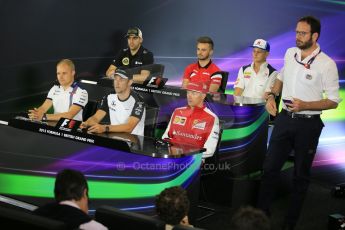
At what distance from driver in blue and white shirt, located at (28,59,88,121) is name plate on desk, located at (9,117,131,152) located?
463 mm

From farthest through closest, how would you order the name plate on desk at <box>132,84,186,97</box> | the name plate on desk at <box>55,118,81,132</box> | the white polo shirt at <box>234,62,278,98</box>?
the white polo shirt at <box>234,62,278,98</box> < the name plate on desk at <box>132,84,186,97</box> < the name plate on desk at <box>55,118,81,132</box>

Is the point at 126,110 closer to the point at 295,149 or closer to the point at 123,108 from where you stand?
the point at 123,108

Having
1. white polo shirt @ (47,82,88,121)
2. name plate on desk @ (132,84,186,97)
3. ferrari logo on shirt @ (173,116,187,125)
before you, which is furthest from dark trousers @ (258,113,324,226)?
white polo shirt @ (47,82,88,121)

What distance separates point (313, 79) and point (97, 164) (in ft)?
5.89

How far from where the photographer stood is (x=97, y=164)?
15.8 ft

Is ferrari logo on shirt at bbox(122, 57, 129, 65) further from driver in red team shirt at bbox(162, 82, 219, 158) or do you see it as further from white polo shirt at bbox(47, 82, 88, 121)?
driver in red team shirt at bbox(162, 82, 219, 158)

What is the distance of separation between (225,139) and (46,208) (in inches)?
116

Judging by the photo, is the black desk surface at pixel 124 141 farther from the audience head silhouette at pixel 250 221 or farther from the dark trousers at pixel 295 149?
the audience head silhouette at pixel 250 221

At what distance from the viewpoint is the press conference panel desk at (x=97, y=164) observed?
15.0ft

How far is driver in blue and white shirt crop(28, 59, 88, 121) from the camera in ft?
19.1

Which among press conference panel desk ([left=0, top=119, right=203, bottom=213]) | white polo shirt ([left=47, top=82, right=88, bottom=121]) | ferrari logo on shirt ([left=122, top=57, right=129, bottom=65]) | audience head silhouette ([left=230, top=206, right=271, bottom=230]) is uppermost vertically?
ferrari logo on shirt ([left=122, top=57, right=129, bottom=65])

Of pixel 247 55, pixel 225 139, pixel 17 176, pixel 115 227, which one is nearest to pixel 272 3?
pixel 247 55

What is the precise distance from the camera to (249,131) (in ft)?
19.3

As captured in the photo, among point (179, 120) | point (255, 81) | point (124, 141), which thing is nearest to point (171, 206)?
point (124, 141)
